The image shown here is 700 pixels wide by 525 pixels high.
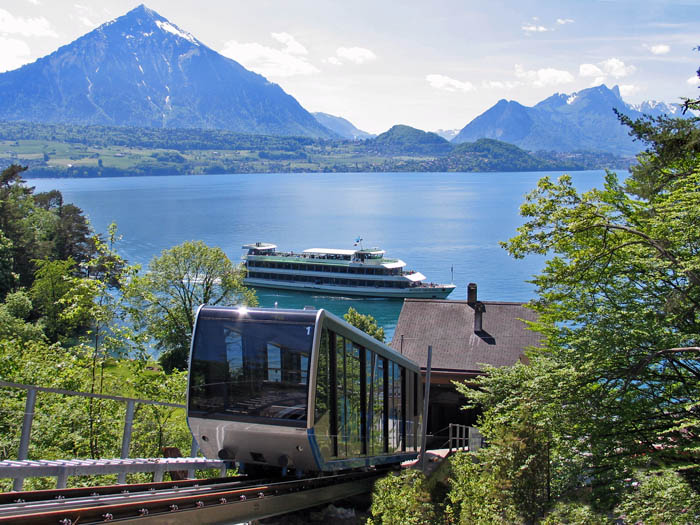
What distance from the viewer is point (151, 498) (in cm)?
713

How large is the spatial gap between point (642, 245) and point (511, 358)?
14.5m

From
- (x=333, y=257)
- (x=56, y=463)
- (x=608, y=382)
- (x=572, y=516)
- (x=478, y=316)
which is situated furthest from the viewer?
(x=333, y=257)

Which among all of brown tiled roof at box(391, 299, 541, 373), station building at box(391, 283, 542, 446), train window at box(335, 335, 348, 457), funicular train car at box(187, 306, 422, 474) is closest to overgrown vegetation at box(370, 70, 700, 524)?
funicular train car at box(187, 306, 422, 474)

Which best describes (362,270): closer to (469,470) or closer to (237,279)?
(237,279)

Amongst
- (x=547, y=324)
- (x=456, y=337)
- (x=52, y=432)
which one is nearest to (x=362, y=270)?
(x=456, y=337)

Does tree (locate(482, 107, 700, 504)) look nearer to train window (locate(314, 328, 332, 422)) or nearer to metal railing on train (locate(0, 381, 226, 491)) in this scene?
train window (locate(314, 328, 332, 422))

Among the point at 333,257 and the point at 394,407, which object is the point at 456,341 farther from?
the point at 333,257

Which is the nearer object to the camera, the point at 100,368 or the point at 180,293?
the point at 100,368

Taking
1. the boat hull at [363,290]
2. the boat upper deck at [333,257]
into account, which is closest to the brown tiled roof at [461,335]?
the boat hull at [363,290]

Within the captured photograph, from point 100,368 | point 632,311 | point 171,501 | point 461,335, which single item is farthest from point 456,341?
point 171,501

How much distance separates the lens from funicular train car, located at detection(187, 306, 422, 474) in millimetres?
9570

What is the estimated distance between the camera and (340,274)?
8106 centimetres

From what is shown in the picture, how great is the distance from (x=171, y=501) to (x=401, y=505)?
9.83 feet

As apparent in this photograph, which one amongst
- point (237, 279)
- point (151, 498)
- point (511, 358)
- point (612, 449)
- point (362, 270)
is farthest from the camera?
point (362, 270)
